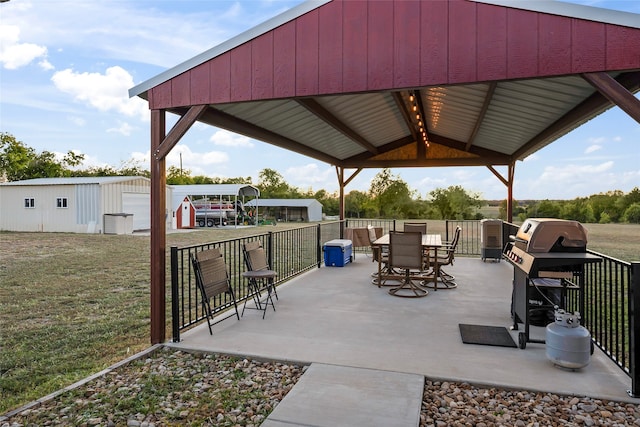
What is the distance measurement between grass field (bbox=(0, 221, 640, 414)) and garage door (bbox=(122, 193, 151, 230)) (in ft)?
28.6

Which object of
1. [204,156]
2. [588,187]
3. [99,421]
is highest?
[204,156]

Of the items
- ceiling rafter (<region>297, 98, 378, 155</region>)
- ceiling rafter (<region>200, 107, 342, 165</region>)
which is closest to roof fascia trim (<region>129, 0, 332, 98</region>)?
Answer: ceiling rafter (<region>200, 107, 342, 165</region>)

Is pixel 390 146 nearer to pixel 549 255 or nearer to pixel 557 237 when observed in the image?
pixel 557 237

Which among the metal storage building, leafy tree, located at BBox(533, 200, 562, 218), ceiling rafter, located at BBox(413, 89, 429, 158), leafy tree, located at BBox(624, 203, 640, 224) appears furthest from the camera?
the metal storage building

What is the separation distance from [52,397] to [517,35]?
4177mm

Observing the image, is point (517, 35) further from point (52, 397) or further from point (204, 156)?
point (204, 156)

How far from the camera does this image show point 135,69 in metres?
19.1

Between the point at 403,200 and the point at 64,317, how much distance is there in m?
26.0

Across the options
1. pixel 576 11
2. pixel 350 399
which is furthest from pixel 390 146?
pixel 350 399

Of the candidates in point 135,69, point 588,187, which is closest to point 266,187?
point 135,69

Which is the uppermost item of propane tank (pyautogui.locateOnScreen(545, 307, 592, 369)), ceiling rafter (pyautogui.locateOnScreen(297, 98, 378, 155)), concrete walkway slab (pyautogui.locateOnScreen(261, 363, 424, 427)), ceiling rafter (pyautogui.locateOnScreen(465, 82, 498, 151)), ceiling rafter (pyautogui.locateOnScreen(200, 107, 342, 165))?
ceiling rafter (pyautogui.locateOnScreen(465, 82, 498, 151))

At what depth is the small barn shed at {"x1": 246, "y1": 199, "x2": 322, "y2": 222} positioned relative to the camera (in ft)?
103

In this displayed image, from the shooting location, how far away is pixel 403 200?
2891 centimetres

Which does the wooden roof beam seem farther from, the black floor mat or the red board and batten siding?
the black floor mat
